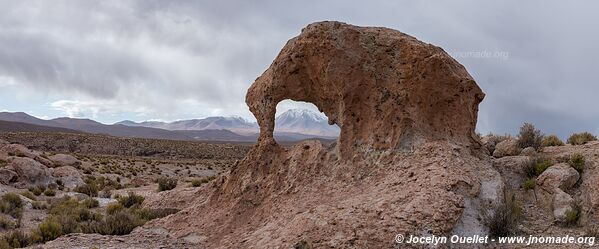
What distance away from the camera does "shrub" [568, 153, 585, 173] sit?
9039mm

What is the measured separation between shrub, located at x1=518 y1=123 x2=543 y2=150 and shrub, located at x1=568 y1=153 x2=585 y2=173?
232 centimetres

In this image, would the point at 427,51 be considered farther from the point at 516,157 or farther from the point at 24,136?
the point at 24,136

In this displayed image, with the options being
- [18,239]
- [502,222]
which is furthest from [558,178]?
[18,239]

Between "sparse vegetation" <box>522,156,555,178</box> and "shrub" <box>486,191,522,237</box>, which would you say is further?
"sparse vegetation" <box>522,156,555,178</box>

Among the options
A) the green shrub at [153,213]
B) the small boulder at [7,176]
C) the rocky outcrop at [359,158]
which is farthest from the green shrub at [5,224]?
the small boulder at [7,176]

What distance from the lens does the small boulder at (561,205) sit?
7775mm

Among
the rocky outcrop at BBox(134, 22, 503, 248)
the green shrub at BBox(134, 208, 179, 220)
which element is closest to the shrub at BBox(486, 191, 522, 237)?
the rocky outcrop at BBox(134, 22, 503, 248)

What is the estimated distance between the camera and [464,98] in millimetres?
9500

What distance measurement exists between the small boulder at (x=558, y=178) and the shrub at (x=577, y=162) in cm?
21

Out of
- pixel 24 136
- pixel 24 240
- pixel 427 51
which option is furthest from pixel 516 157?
pixel 24 136

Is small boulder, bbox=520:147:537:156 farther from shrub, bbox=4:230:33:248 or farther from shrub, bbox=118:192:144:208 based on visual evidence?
shrub, bbox=118:192:144:208

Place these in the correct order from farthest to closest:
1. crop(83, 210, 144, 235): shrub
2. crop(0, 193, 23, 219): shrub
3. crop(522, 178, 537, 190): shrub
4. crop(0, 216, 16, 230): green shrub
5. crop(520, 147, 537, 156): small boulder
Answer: crop(0, 193, 23, 219): shrub → crop(0, 216, 16, 230): green shrub → crop(520, 147, 537, 156): small boulder → crop(83, 210, 144, 235): shrub → crop(522, 178, 537, 190): shrub

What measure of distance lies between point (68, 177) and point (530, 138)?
2235cm

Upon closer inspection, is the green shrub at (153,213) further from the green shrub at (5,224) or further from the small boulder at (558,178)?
the small boulder at (558,178)
